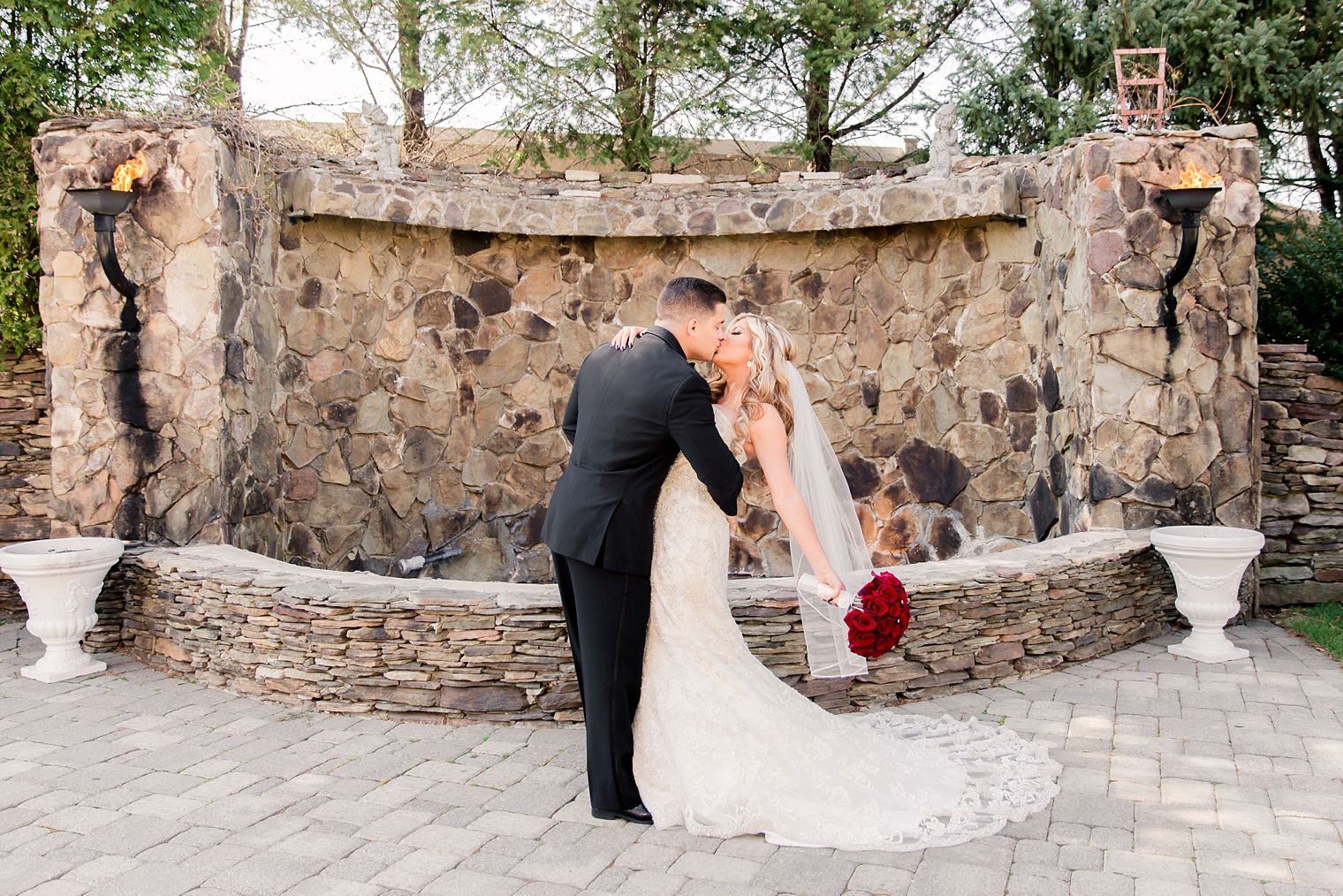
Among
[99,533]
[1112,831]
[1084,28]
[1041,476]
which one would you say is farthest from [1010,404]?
[99,533]

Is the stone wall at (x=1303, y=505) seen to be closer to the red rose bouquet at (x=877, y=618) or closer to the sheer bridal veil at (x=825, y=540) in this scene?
the sheer bridal veil at (x=825, y=540)

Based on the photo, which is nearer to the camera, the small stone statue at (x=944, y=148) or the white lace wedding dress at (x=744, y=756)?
the white lace wedding dress at (x=744, y=756)

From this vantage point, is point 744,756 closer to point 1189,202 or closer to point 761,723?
point 761,723

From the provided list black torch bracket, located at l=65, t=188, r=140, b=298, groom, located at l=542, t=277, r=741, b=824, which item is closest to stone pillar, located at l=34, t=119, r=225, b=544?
black torch bracket, located at l=65, t=188, r=140, b=298

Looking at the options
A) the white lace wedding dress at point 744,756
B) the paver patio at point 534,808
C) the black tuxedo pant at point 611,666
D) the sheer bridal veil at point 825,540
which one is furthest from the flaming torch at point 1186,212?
the black tuxedo pant at point 611,666

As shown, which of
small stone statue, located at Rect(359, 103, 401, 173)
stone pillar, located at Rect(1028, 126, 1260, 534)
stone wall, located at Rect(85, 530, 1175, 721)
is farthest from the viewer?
small stone statue, located at Rect(359, 103, 401, 173)

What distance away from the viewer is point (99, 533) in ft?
17.6

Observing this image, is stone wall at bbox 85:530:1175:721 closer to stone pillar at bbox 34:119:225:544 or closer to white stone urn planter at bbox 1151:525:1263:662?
white stone urn planter at bbox 1151:525:1263:662

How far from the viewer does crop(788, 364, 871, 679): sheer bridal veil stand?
11.7 feet

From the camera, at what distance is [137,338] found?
17.6 feet

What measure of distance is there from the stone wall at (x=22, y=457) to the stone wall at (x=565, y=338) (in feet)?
3.70

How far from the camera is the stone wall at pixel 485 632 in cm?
422

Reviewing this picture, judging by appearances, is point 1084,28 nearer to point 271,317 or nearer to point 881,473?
point 881,473

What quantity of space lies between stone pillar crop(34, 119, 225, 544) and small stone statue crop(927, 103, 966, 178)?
4.35 meters
